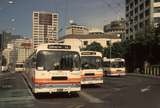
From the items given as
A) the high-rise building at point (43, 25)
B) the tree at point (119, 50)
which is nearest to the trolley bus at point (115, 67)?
the tree at point (119, 50)

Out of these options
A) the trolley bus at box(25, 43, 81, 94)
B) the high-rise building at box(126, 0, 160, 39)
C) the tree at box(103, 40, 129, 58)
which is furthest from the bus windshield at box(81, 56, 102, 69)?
the tree at box(103, 40, 129, 58)

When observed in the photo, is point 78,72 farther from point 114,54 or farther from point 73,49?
point 114,54

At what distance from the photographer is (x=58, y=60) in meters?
19.6

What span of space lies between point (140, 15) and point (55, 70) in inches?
3576

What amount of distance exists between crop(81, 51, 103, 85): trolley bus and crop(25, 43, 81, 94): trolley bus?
7.83 m

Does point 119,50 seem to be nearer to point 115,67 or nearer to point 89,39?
point 115,67

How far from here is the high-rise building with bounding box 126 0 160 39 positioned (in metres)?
96.6

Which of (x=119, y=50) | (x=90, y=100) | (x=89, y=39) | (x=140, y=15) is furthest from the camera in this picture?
(x=89, y=39)

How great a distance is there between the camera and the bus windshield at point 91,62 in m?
28.2

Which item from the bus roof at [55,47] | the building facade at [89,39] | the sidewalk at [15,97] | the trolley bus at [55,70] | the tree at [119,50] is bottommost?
the sidewalk at [15,97]

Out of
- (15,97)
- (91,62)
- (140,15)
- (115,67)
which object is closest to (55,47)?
(15,97)

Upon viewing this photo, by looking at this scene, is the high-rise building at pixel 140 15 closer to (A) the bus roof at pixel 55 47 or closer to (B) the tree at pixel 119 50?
(B) the tree at pixel 119 50

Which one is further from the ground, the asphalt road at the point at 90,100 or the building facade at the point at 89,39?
the building facade at the point at 89,39

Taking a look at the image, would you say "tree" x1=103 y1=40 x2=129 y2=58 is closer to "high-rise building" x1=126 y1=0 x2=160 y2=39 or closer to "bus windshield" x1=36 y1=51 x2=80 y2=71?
"high-rise building" x1=126 y1=0 x2=160 y2=39
